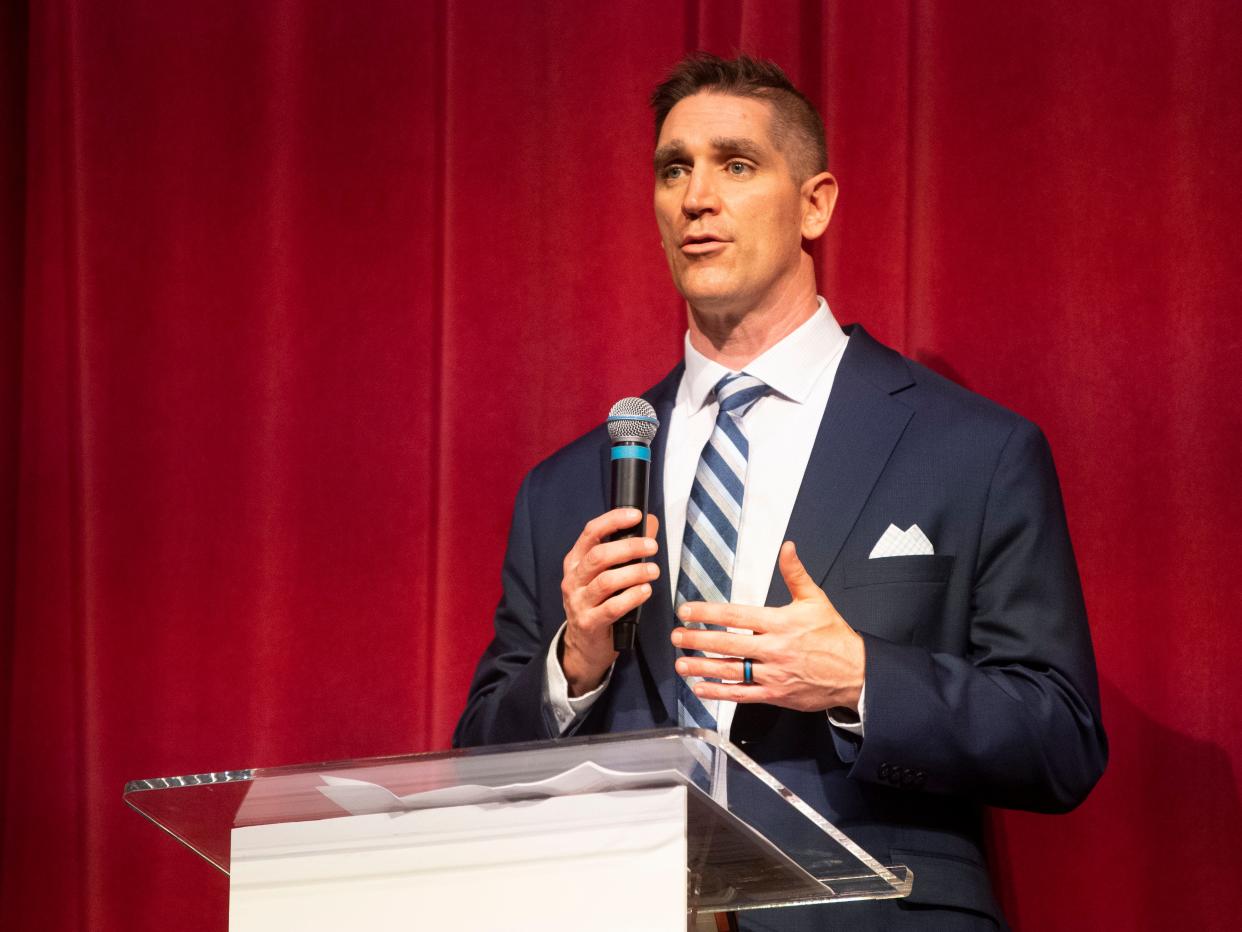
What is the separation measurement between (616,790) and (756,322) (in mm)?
1207

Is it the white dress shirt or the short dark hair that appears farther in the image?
the short dark hair

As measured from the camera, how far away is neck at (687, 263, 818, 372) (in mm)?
2238

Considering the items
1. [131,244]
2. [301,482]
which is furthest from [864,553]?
[131,244]

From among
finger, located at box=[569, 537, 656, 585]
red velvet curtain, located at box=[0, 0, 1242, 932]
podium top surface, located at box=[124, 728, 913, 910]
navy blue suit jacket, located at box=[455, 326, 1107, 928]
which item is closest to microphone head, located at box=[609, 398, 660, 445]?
finger, located at box=[569, 537, 656, 585]

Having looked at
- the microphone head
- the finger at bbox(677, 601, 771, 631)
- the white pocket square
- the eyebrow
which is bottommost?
the finger at bbox(677, 601, 771, 631)

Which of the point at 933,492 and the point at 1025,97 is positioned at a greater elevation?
the point at 1025,97

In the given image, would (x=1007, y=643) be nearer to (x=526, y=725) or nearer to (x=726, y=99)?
(x=526, y=725)

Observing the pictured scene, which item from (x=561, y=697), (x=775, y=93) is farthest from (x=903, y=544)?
(x=775, y=93)

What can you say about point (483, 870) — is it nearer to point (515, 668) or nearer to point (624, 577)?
point (624, 577)

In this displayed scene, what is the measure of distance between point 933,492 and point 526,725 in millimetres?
602

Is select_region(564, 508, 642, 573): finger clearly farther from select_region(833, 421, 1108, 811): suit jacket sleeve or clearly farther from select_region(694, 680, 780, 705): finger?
select_region(833, 421, 1108, 811): suit jacket sleeve

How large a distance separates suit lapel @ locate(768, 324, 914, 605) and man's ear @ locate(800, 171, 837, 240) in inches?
11.8

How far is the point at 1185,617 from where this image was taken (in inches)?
89.4

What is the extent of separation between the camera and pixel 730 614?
1490 mm
